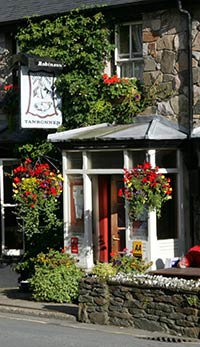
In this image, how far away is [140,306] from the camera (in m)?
13.1

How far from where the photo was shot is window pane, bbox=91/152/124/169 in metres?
17.3

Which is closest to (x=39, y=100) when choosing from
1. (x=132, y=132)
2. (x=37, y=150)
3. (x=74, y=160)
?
(x=37, y=150)

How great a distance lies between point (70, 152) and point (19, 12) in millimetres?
4402

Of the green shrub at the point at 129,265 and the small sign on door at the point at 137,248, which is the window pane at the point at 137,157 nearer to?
the small sign on door at the point at 137,248

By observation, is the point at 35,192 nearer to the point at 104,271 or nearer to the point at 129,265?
the point at 129,265

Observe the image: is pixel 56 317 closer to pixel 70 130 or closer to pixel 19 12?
pixel 70 130

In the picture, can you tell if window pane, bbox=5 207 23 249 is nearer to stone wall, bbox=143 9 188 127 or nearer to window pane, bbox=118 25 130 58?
window pane, bbox=118 25 130 58

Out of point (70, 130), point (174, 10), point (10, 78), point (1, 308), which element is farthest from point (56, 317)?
point (10, 78)

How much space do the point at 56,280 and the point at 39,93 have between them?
4700mm

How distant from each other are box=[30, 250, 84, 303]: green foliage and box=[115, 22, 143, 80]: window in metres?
4.68

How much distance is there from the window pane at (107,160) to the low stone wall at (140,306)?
3922 millimetres

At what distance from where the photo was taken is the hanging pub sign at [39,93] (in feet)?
60.5

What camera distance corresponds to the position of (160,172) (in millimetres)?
16828

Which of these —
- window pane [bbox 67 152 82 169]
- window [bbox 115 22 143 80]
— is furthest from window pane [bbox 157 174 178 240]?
window [bbox 115 22 143 80]
